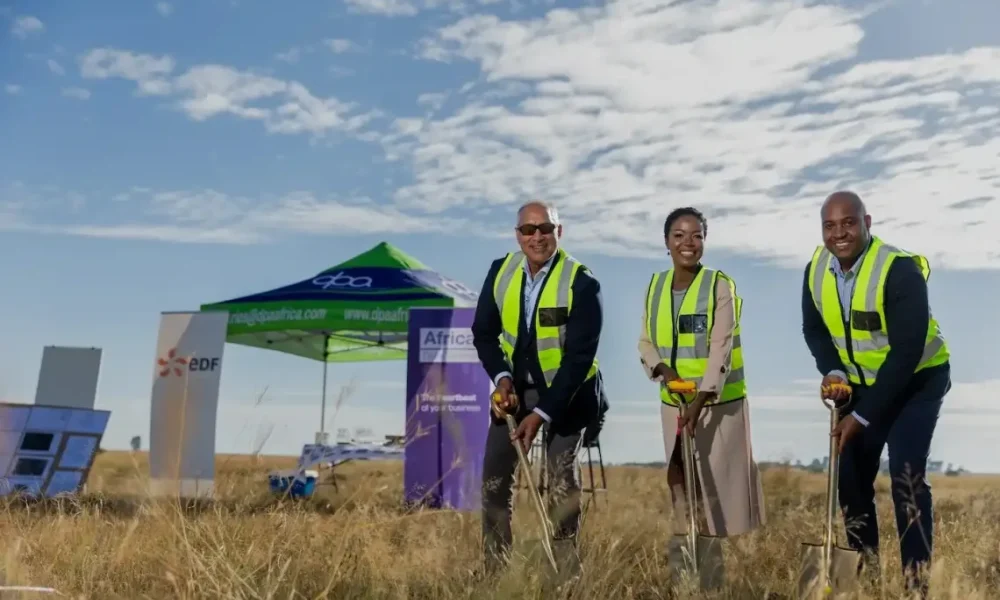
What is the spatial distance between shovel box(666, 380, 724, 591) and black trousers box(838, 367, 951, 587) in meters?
0.53

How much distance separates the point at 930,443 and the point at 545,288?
1.59 m

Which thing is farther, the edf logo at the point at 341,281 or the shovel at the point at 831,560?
the edf logo at the point at 341,281

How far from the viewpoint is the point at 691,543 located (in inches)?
150

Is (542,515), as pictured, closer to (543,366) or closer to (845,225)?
(543,366)

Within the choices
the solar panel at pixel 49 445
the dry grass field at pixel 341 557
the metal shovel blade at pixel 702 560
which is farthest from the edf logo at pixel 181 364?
the metal shovel blade at pixel 702 560

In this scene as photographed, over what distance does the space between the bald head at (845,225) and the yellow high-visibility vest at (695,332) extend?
0.43 metres

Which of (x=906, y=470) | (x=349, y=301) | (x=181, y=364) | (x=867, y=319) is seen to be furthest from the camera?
(x=349, y=301)

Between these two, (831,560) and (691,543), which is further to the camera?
(691,543)

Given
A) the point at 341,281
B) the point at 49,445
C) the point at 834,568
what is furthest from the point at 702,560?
the point at 341,281

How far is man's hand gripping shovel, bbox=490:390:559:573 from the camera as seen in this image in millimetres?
3520

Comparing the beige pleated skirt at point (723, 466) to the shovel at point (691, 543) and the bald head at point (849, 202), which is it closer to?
the shovel at point (691, 543)

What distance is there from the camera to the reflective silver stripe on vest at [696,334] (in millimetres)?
3996

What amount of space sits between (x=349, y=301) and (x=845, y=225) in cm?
787

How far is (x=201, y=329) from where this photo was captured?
32.7ft
